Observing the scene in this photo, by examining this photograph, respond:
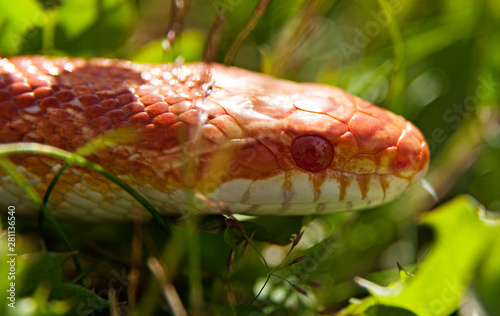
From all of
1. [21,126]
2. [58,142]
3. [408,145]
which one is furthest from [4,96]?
[408,145]

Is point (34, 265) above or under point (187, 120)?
under

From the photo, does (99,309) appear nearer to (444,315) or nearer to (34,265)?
(34,265)

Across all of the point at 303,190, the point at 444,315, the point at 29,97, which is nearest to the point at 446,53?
the point at 303,190

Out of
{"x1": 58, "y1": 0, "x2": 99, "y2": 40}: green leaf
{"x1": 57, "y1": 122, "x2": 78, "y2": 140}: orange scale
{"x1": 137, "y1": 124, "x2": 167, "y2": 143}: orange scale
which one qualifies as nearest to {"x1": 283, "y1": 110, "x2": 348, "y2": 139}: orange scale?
{"x1": 137, "y1": 124, "x2": 167, "y2": 143}: orange scale

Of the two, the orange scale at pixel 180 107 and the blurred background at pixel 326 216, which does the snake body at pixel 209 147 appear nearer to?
the orange scale at pixel 180 107

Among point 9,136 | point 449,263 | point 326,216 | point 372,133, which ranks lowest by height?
point 326,216

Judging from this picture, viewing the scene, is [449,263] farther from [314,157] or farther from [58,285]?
[58,285]
